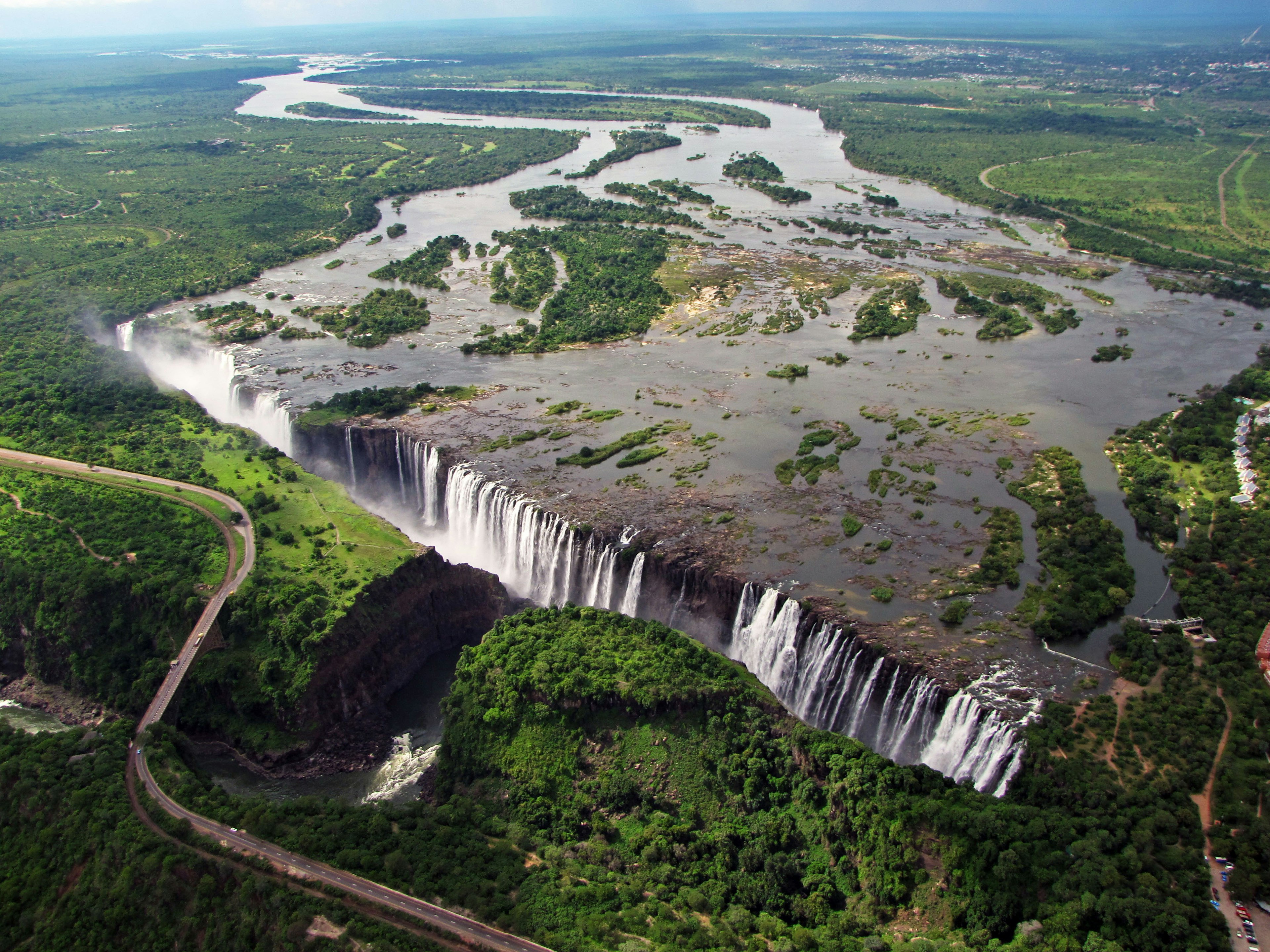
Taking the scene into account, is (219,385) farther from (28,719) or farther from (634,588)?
(634,588)

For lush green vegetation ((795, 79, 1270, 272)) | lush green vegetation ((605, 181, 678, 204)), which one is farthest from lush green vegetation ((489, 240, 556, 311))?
lush green vegetation ((795, 79, 1270, 272))

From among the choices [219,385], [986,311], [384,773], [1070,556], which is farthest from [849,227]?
[384,773]

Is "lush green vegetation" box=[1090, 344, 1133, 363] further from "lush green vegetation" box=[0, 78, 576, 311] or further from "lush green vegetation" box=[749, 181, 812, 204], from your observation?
"lush green vegetation" box=[0, 78, 576, 311]

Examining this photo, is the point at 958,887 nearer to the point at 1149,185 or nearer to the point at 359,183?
the point at 1149,185

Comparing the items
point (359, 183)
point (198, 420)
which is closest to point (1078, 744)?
point (198, 420)

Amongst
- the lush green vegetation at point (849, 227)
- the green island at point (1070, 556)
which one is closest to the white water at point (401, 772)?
the green island at point (1070, 556)
